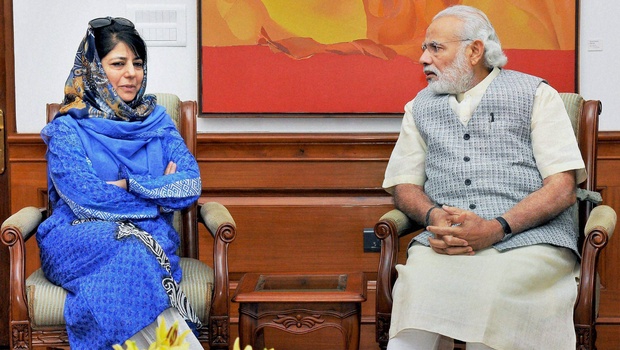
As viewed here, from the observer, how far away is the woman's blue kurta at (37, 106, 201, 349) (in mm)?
2871

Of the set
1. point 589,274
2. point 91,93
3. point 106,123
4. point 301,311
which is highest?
point 91,93

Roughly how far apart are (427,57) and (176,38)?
4.07 ft

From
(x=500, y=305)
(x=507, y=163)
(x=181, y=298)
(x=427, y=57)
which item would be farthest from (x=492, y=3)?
(x=181, y=298)

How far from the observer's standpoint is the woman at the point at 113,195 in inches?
113

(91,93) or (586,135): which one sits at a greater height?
(91,93)

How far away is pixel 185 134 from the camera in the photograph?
3.58 metres

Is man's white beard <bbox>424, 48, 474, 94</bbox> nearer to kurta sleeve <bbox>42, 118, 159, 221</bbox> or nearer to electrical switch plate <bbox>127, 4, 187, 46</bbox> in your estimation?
kurta sleeve <bbox>42, 118, 159, 221</bbox>

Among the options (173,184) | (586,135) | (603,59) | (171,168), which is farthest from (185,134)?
(603,59)

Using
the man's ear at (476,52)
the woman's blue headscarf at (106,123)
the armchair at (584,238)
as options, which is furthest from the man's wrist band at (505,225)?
the woman's blue headscarf at (106,123)

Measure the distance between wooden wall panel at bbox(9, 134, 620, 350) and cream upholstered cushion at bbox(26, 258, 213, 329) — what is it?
0.91 meters

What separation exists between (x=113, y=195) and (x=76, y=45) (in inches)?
47.8

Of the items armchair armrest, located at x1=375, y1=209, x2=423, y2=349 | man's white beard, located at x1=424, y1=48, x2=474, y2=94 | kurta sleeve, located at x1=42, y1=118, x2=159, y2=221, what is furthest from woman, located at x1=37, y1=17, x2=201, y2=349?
man's white beard, located at x1=424, y1=48, x2=474, y2=94

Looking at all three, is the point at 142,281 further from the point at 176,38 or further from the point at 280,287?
the point at 176,38

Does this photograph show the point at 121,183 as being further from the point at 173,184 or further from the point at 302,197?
the point at 302,197
